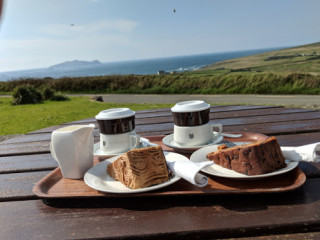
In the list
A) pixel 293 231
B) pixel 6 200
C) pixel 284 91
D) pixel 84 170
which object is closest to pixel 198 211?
pixel 293 231

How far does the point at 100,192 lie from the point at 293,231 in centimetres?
61

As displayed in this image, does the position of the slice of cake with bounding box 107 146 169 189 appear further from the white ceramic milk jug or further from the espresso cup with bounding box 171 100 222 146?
the espresso cup with bounding box 171 100 222 146

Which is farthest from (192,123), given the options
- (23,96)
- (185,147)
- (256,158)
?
(23,96)

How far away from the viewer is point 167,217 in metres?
0.82

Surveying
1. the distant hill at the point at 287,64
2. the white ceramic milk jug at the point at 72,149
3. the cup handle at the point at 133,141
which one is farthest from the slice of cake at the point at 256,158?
the distant hill at the point at 287,64

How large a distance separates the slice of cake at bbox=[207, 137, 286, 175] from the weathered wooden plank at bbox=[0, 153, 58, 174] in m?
0.88

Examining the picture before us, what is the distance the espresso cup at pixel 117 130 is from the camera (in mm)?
1256

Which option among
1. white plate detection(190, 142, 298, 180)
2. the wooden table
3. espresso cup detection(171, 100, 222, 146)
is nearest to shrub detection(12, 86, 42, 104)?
the wooden table

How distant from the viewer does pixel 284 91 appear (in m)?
12.8

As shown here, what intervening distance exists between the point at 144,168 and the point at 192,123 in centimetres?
42

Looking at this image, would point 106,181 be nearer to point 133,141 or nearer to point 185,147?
point 133,141

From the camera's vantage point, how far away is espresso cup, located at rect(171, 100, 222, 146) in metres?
1.29

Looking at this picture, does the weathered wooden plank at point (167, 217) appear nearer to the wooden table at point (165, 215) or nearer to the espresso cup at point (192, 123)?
the wooden table at point (165, 215)

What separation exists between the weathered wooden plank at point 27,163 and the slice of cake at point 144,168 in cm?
58
